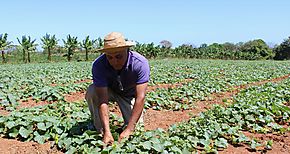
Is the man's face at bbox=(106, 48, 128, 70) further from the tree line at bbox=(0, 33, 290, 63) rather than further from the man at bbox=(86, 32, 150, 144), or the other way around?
the tree line at bbox=(0, 33, 290, 63)

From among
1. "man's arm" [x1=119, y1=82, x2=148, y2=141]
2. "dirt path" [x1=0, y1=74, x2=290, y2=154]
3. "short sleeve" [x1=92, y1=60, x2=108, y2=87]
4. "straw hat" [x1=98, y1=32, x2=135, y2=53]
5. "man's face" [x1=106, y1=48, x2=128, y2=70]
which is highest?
"straw hat" [x1=98, y1=32, x2=135, y2=53]

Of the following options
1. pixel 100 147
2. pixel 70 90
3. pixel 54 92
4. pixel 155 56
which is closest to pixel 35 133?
pixel 100 147

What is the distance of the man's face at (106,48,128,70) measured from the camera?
3.67 meters

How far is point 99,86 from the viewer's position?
13.0 feet

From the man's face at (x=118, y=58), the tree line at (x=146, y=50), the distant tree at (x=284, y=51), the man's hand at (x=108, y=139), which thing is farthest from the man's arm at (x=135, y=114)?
the distant tree at (x=284, y=51)

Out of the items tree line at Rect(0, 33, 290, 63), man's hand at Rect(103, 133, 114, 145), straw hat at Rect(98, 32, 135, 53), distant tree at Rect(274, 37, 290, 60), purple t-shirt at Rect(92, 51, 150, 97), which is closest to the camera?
straw hat at Rect(98, 32, 135, 53)

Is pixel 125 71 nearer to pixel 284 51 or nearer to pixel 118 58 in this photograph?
pixel 118 58

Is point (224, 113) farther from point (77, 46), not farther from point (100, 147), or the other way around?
point (77, 46)

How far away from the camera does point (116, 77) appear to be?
4.09 meters

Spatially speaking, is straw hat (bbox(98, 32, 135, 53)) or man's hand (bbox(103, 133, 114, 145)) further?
man's hand (bbox(103, 133, 114, 145))

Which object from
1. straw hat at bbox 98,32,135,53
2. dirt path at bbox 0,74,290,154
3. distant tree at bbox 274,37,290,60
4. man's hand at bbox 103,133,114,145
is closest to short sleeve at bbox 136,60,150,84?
straw hat at bbox 98,32,135,53

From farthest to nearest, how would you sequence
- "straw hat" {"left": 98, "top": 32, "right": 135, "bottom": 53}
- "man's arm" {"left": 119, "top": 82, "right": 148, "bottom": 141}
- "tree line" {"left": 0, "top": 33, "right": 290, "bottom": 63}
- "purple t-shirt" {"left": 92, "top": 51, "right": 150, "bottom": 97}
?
"tree line" {"left": 0, "top": 33, "right": 290, "bottom": 63}, "purple t-shirt" {"left": 92, "top": 51, "right": 150, "bottom": 97}, "man's arm" {"left": 119, "top": 82, "right": 148, "bottom": 141}, "straw hat" {"left": 98, "top": 32, "right": 135, "bottom": 53}

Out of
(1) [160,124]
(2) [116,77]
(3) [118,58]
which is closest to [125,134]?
(2) [116,77]

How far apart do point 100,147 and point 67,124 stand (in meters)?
0.99
